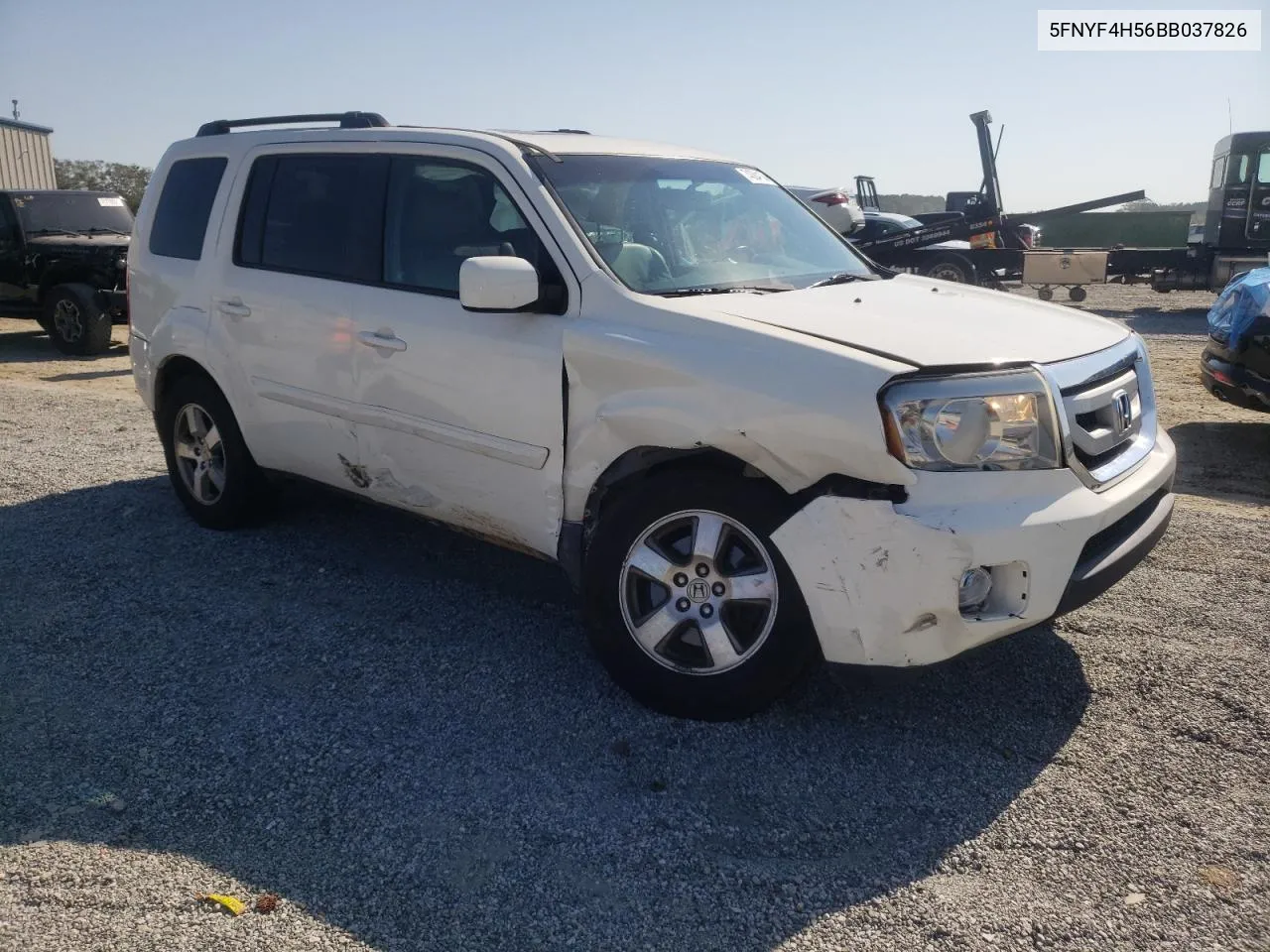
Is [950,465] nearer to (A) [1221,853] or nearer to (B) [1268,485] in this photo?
(A) [1221,853]

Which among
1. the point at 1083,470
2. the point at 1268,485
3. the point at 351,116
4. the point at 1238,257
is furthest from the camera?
the point at 1238,257

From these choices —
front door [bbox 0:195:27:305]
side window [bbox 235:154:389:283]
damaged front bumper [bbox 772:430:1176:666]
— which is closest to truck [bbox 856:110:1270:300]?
front door [bbox 0:195:27:305]

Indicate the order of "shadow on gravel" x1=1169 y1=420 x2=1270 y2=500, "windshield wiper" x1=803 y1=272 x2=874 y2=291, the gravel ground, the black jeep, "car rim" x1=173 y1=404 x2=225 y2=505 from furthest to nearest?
the black jeep
"shadow on gravel" x1=1169 y1=420 x2=1270 y2=500
"car rim" x1=173 y1=404 x2=225 y2=505
"windshield wiper" x1=803 y1=272 x2=874 y2=291
the gravel ground

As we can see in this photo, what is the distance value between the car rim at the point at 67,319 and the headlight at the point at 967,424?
41.3ft

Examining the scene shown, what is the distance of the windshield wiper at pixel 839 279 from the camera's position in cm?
411

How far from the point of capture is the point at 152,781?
3178mm

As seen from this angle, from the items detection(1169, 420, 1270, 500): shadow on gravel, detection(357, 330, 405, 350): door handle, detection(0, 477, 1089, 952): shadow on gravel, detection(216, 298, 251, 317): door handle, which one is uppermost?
detection(216, 298, 251, 317): door handle

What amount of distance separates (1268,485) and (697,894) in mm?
5638

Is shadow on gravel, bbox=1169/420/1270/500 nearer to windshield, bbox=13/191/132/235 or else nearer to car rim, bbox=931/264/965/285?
car rim, bbox=931/264/965/285

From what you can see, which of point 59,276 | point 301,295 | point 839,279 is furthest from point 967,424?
point 59,276

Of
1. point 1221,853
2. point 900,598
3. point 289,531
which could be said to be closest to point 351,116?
point 289,531

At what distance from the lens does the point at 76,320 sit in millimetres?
13078

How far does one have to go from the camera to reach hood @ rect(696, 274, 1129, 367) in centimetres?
321

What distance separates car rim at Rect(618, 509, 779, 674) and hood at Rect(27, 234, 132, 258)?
1198cm
